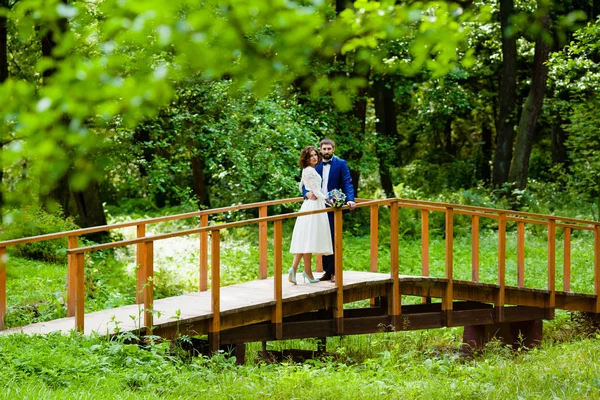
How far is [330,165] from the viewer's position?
1063cm

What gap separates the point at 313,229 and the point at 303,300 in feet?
2.89

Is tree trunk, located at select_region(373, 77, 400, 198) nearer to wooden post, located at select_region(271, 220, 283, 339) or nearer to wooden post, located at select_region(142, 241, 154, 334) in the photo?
wooden post, located at select_region(271, 220, 283, 339)

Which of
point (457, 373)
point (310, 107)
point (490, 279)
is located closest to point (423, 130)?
point (310, 107)

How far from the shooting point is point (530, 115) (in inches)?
872

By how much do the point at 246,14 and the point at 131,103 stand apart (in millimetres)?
719

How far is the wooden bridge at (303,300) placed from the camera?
877 cm

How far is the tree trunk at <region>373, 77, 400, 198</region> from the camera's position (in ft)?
72.2

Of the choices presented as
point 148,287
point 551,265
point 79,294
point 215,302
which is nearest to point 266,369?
point 215,302

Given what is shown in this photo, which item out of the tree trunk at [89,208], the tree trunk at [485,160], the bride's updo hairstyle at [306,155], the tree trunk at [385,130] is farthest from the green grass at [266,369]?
the tree trunk at [485,160]

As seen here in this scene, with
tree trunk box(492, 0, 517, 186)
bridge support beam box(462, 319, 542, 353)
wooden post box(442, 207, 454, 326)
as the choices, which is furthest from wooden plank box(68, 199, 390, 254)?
tree trunk box(492, 0, 517, 186)

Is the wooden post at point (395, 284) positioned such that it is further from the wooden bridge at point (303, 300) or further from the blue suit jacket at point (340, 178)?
the blue suit jacket at point (340, 178)

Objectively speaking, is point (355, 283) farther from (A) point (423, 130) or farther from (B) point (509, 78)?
(A) point (423, 130)

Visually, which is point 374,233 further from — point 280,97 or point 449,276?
point 280,97

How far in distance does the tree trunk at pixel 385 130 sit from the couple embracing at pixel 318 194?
10.6 m
